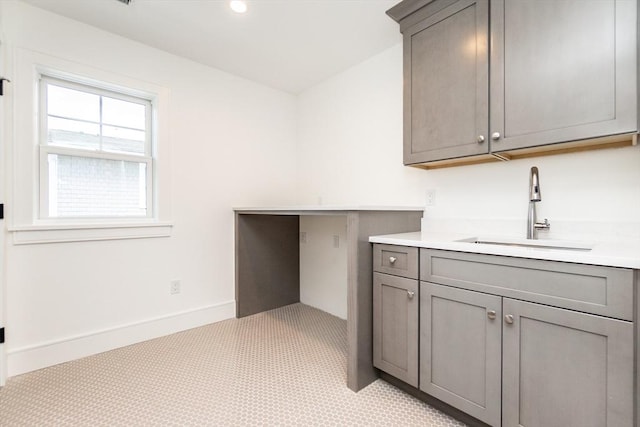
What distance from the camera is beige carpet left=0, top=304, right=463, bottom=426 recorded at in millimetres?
1455

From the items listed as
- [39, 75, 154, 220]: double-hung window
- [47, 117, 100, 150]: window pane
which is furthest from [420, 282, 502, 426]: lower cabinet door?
[47, 117, 100, 150]: window pane

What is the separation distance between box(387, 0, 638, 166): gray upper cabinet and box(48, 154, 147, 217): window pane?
2136mm

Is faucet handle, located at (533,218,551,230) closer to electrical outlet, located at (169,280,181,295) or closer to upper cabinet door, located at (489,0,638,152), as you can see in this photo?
upper cabinet door, located at (489,0,638,152)

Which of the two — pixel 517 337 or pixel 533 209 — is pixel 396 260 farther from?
pixel 533 209

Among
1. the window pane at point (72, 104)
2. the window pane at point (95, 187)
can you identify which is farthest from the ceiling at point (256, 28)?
the window pane at point (95, 187)

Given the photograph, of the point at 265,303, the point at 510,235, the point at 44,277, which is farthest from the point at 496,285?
the point at 44,277

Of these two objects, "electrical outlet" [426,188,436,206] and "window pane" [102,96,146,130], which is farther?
"window pane" [102,96,146,130]

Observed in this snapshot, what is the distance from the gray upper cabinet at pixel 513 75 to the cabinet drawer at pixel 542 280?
2.01ft

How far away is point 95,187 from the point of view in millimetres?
2203

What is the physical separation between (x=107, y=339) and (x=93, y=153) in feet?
4.49

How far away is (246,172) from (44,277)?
1698 mm

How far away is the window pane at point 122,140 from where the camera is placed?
88.9 inches

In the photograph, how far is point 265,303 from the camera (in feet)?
9.84

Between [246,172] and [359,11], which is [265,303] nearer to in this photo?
[246,172]
